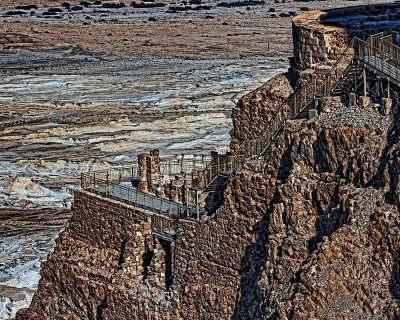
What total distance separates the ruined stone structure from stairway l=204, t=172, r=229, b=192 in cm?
91

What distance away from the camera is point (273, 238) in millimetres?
20469

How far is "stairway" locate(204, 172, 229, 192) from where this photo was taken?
23769 mm

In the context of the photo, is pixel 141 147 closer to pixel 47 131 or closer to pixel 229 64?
pixel 47 131

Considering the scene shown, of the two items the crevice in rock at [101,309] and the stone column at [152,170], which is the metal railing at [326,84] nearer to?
the stone column at [152,170]

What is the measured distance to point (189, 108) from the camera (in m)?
60.6

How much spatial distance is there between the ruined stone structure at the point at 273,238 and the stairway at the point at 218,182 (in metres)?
0.91

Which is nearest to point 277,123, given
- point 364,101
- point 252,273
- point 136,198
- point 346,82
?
point 346,82

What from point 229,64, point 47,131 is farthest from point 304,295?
point 229,64

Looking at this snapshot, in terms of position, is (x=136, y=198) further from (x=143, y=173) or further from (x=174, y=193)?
(x=143, y=173)

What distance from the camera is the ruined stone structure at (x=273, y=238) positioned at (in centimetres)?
1830

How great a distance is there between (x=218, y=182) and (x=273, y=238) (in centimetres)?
359

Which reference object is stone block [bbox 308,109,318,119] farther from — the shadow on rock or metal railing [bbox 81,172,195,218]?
metal railing [bbox 81,172,195,218]

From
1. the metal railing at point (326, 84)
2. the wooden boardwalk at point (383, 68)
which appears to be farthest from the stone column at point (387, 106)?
the metal railing at point (326, 84)

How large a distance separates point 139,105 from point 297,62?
37.7m
